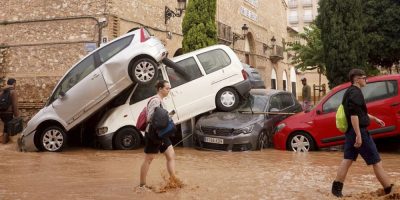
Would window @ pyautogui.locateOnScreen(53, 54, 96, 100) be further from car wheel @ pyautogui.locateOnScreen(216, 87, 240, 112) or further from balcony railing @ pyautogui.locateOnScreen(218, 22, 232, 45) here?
balcony railing @ pyautogui.locateOnScreen(218, 22, 232, 45)

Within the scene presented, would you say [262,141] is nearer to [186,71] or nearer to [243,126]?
[243,126]

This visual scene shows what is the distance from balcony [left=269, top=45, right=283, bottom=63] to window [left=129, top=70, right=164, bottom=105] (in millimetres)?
20626

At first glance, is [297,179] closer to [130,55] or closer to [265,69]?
[130,55]

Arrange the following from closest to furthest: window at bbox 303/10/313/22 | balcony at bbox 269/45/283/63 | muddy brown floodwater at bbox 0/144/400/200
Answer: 1. muddy brown floodwater at bbox 0/144/400/200
2. balcony at bbox 269/45/283/63
3. window at bbox 303/10/313/22

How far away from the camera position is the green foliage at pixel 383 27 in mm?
15078

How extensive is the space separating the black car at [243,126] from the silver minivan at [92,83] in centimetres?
177

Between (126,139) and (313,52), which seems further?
(313,52)

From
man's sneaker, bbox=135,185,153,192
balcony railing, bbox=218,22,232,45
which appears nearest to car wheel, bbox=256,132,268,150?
man's sneaker, bbox=135,185,153,192

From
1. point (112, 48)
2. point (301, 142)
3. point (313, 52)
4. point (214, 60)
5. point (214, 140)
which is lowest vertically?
point (301, 142)

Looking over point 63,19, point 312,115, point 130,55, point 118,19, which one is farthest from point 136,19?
point 312,115

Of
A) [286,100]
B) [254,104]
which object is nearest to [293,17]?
[286,100]

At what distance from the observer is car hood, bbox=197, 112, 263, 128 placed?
10359 millimetres

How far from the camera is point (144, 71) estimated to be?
35.2 feet

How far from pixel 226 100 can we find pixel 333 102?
8.56 ft
